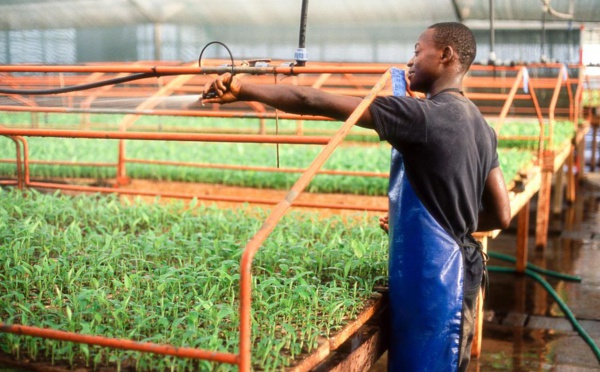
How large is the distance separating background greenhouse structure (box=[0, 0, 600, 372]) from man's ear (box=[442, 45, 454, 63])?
22 centimetres

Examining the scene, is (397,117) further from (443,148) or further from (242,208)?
(242,208)

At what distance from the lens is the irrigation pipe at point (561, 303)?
4.82 metres

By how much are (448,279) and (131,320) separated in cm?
125

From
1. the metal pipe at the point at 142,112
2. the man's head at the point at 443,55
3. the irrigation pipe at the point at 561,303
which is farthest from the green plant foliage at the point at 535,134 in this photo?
the man's head at the point at 443,55

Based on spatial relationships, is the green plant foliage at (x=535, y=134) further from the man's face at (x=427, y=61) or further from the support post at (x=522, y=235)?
the man's face at (x=427, y=61)

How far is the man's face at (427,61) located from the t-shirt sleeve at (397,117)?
349mm

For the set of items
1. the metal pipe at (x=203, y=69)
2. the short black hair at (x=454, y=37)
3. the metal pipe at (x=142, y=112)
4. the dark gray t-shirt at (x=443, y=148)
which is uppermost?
the short black hair at (x=454, y=37)

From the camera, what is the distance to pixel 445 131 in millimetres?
2756

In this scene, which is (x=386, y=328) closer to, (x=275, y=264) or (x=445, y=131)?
(x=275, y=264)

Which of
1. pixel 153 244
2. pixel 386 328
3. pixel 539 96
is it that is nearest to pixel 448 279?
pixel 386 328

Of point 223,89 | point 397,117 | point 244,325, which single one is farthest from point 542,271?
point 244,325

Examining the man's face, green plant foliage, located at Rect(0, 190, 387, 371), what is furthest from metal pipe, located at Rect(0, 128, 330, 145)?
the man's face

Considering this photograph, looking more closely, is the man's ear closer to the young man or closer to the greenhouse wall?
the young man

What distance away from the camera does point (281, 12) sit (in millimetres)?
11086
